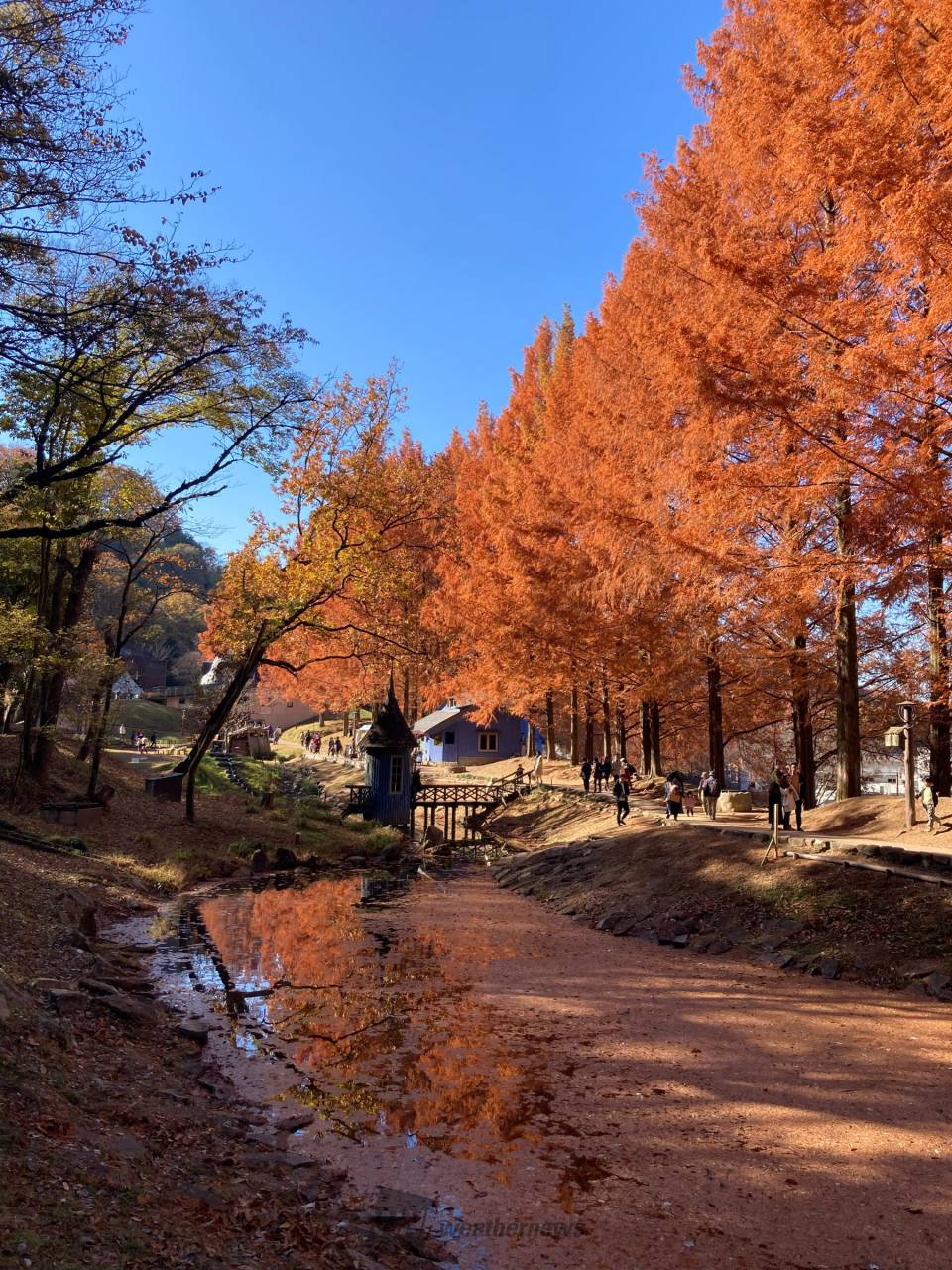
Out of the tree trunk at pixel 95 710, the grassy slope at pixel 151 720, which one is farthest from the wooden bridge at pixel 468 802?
the grassy slope at pixel 151 720

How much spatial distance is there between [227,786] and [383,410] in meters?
19.4

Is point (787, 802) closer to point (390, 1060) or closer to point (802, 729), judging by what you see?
point (802, 729)

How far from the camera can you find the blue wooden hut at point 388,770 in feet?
108

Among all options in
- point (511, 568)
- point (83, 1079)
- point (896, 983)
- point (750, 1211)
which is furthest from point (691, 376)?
point (511, 568)

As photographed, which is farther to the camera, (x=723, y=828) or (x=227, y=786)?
(x=227, y=786)

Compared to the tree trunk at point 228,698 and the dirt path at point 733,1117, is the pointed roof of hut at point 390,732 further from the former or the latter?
the dirt path at point 733,1117

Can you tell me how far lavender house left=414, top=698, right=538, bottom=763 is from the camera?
52.1m

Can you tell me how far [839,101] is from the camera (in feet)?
38.9

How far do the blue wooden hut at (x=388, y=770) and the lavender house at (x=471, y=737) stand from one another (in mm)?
18077

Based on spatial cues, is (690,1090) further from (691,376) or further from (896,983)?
(691,376)

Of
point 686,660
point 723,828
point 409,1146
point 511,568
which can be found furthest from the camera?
point 511,568

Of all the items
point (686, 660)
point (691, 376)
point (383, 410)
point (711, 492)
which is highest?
point (383, 410)

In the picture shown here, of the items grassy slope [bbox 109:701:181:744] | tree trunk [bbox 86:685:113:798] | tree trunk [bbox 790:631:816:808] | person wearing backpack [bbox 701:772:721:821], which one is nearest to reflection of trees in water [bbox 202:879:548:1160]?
tree trunk [bbox 86:685:113:798]

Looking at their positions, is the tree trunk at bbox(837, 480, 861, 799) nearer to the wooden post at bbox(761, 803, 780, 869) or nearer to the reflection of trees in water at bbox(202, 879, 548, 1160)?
the wooden post at bbox(761, 803, 780, 869)
